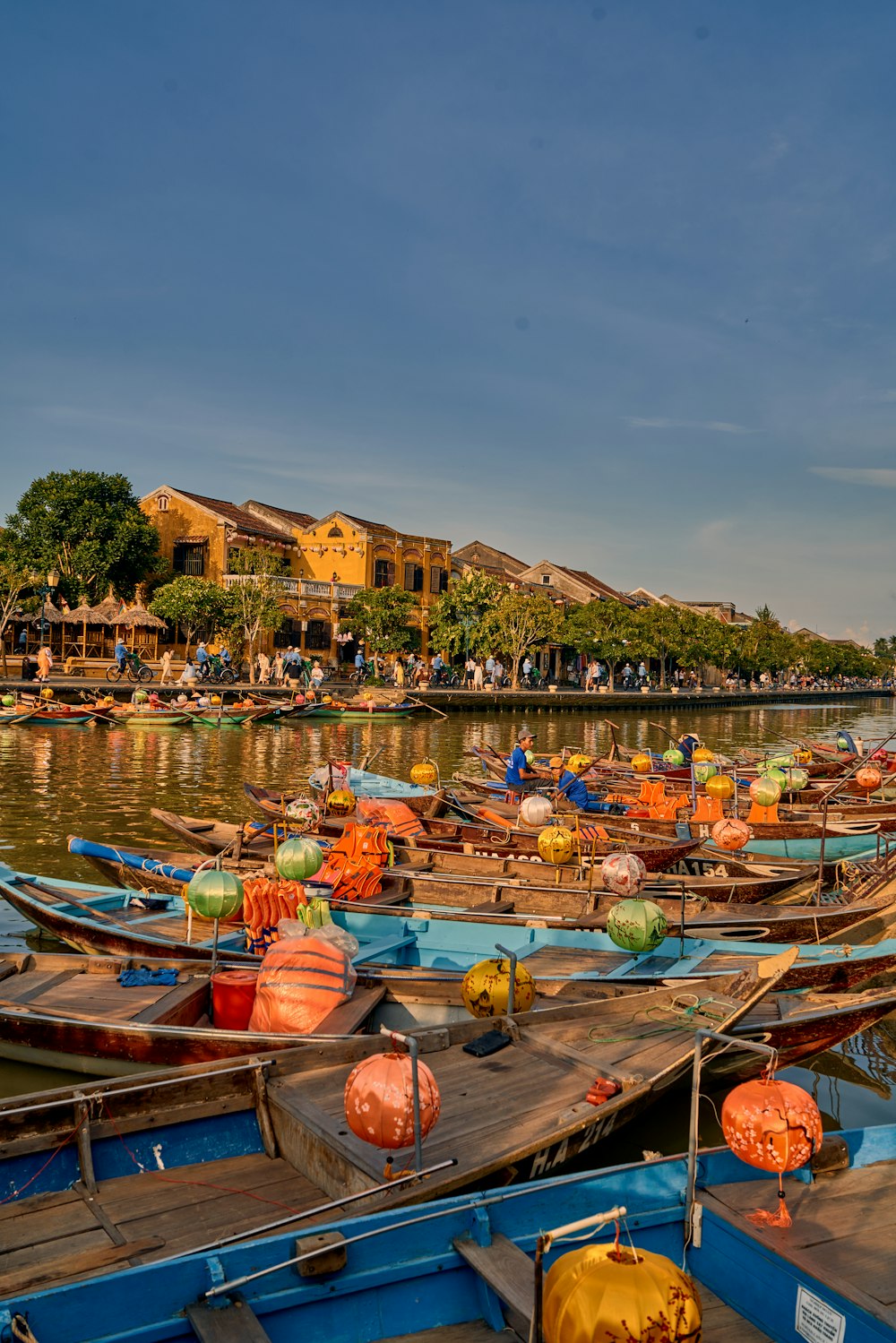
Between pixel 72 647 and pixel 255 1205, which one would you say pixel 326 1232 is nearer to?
pixel 255 1205

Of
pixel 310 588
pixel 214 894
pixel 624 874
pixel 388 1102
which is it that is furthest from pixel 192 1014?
pixel 310 588

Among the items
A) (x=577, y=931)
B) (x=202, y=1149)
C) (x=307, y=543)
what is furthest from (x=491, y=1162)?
(x=307, y=543)

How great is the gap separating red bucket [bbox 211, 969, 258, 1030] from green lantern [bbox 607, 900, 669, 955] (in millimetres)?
3186

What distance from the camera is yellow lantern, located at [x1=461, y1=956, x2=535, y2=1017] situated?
7188mm

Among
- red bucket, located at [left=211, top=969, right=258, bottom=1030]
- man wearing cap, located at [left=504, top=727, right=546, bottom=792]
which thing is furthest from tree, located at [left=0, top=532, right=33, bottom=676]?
red bucket, located at [left=211, top=969, right=258, bottom=1030]

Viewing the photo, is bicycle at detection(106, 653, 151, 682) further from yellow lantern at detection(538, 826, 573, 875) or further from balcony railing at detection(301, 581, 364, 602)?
yellow lantern at detection(538, 826, 573, 875)

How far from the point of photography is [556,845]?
1182 centimetres

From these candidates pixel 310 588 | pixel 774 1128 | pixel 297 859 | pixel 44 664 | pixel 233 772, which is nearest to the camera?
pixel 774 1128

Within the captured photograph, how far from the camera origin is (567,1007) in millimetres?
7328

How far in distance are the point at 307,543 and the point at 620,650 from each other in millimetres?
22109

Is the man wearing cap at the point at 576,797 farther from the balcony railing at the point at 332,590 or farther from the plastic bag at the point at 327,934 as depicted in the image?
the balcony railing at the point at 332,590

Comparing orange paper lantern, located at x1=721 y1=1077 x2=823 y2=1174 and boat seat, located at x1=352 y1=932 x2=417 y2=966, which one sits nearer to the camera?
orange paper lantern, located at x1=721 y1=1077 x2=823 y2=1174

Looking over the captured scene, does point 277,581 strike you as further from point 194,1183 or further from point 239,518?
point 194,1183

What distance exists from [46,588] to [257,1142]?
44352mm
